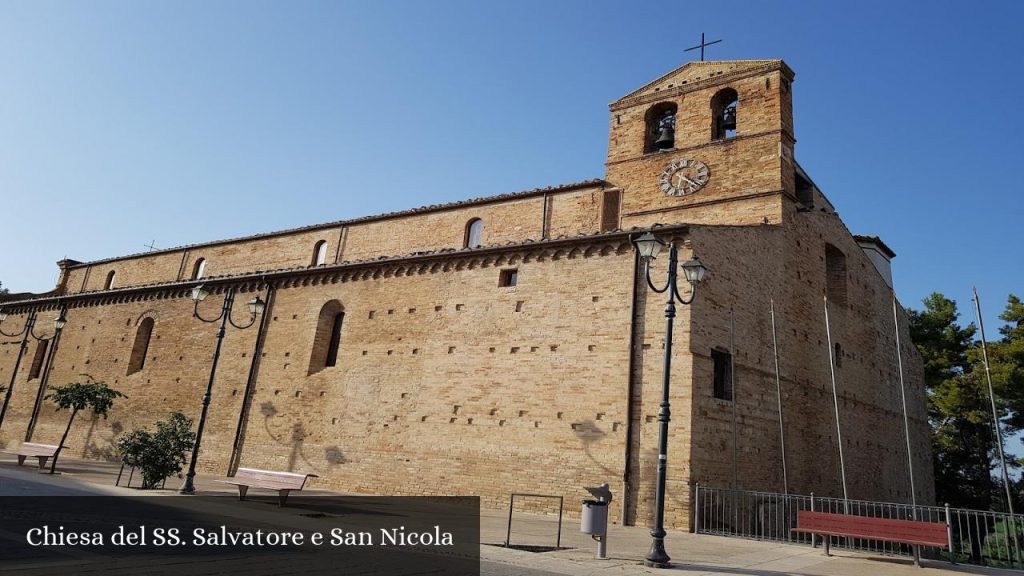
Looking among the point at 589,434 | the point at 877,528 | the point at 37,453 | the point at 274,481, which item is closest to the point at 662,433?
the point at 877,528

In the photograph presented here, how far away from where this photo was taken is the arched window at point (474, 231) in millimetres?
21859

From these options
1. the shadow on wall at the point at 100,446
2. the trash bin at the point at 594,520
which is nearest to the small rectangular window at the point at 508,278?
the trash bin at the point at 594,520

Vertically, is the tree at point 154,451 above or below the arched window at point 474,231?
below

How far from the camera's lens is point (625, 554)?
8836 millimetres

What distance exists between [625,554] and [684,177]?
12.6m

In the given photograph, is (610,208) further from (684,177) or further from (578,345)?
(578,345)

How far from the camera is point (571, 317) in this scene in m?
14.7

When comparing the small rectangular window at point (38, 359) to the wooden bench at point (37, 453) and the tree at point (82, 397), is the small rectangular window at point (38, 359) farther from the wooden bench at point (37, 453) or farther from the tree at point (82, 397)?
the wooden bench at point (37, 453)

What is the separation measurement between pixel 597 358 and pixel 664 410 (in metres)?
4.94

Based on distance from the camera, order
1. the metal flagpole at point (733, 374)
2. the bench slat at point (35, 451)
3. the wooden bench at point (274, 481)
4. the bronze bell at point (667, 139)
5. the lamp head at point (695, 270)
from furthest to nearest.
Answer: the bronze bell at point (667, 139) → the bench slat at point (35, 451) → the metal flagpole at point (733, 374) → the wooden bench at point (274, 481) → the lamp head at point (695, 270)

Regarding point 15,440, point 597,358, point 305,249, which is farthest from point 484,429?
point 15,440

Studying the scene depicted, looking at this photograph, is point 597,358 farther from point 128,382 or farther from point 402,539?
point 128,382

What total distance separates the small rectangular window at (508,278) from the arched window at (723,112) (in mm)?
7782

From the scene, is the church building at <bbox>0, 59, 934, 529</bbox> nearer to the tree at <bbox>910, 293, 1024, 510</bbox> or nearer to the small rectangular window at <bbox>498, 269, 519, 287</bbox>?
the small rectangular window at <bbox>498, 269, 519, 287</bbox>
